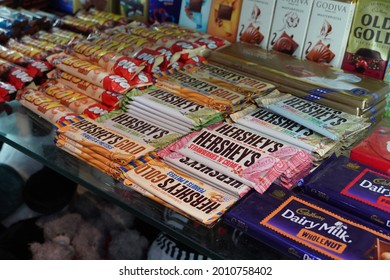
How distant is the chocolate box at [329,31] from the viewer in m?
1.44

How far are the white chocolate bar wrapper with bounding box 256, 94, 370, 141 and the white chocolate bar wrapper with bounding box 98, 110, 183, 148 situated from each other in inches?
11.9

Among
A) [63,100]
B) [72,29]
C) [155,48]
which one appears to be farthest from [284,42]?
[72,29]

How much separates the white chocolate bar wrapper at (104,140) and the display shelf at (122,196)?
0.05 m

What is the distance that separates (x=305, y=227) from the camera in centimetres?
94

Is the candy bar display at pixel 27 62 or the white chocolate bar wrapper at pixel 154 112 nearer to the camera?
the white chocolate bar wrapper at pixel 154 112

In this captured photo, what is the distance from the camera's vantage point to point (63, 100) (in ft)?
4.83

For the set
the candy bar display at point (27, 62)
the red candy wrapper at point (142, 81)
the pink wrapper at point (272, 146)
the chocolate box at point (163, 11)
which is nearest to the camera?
the pink wrapper at point (272, 146)

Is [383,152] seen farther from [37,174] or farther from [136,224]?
[37,174]

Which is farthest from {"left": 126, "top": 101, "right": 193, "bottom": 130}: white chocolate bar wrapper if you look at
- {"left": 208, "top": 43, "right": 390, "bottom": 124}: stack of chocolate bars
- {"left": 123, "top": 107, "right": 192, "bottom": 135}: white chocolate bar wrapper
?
{"left": 208, "top": 43, "right": 390, "bottom": 124}: stack of chocolate bars

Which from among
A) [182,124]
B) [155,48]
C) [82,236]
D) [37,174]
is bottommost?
[82,236]

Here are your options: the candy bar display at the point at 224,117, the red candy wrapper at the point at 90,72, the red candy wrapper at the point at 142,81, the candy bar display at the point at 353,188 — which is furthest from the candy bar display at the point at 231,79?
the candy bar display at the point at 353,188

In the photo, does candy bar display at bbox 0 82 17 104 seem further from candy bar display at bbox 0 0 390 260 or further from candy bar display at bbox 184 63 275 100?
candy bar display at bbox 184 63 275 100

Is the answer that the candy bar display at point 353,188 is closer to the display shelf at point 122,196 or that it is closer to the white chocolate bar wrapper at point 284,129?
the white chocolate bar wrapper at point 284,129

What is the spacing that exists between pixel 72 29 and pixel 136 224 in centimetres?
87
